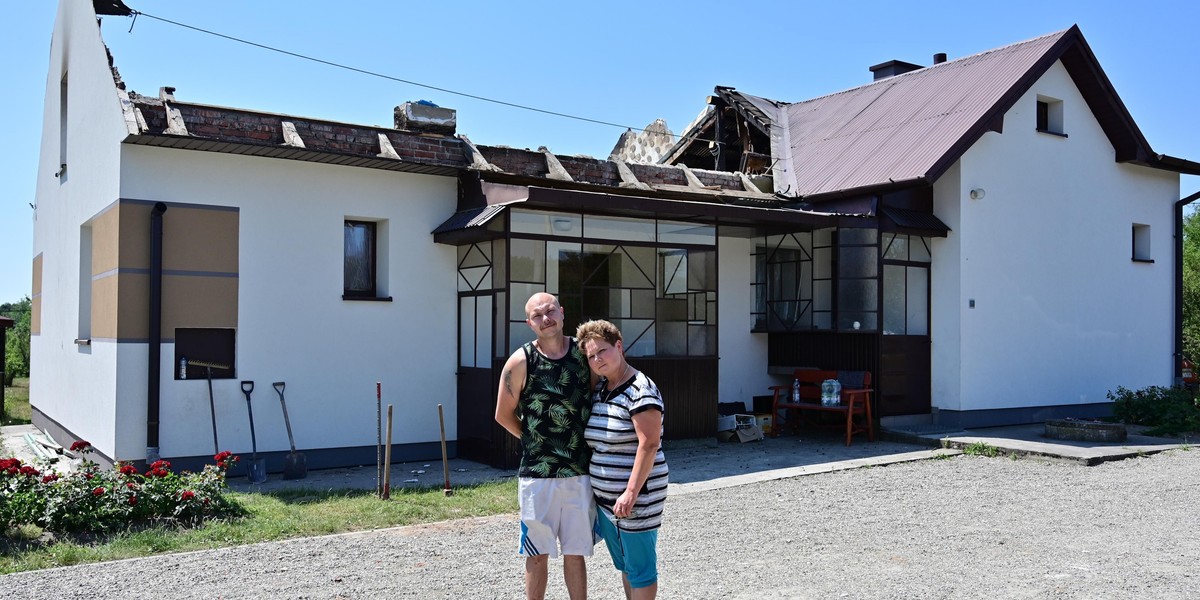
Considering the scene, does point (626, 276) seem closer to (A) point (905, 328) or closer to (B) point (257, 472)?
(A) point (905, 328)

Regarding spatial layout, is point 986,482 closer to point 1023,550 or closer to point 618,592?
point 1023,550

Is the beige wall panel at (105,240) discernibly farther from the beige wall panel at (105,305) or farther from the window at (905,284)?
the window at (905,284)

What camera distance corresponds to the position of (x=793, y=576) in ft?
19.4

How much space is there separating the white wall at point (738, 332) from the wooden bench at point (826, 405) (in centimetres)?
36

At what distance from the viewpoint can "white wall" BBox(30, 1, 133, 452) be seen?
10.1m

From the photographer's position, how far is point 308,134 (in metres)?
10.5

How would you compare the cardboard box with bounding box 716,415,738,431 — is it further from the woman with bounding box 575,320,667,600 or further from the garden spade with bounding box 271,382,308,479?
the woman with bounding box 575,320,667,600

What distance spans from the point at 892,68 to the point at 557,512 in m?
14.6

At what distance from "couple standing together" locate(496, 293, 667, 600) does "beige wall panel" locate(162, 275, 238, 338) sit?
6.13 m

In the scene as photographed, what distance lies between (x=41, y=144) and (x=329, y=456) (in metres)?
8.77

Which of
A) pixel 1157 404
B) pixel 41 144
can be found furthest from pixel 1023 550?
→ pixel 41 144

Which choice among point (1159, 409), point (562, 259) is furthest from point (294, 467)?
point (1159, 409)

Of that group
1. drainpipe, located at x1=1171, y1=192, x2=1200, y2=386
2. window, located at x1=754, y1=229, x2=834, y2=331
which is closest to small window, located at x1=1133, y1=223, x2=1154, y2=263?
drainpipe, located at x1=1171, y1=192, x2=1200, y2=386

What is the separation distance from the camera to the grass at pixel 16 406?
15.7 metres
